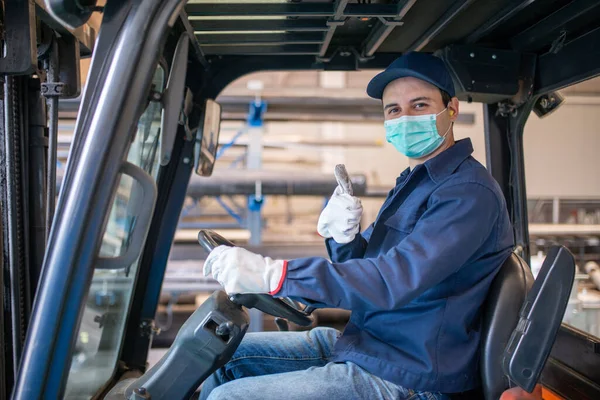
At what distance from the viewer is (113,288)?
110 inches

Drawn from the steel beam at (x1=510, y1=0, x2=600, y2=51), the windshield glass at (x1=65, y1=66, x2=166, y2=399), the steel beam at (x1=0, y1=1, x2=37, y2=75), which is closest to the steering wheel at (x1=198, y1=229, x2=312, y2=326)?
the windshield glass at (x1=65, y1=66, x2=166, y2=399)

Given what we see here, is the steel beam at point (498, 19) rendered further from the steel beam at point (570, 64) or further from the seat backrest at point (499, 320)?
the seat backrest at point (499, 320)

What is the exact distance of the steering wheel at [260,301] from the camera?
1930 mm

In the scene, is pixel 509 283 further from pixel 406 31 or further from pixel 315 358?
pixel 406 31

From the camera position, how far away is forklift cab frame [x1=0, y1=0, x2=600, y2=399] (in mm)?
1550

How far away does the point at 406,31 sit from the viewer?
273 cm

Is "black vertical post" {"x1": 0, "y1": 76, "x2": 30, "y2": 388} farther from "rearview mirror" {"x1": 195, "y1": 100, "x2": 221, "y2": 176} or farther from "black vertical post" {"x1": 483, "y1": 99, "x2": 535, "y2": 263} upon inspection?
"black vertical post" {"x1": 483, "y1": 99, "x2": 535, "y2": 263}

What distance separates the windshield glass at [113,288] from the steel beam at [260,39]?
0.47 meters

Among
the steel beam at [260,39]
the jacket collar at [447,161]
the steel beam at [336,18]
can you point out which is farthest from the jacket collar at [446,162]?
the steel beam at [260,39]

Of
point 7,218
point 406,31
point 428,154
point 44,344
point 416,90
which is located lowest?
point 44,344

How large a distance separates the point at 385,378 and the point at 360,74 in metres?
12.8

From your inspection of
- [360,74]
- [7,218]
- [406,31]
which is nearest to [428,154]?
[406,31]

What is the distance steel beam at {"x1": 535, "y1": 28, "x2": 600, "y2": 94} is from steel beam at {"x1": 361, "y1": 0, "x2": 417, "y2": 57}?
2.71 ft

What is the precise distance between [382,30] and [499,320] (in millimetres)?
1409
